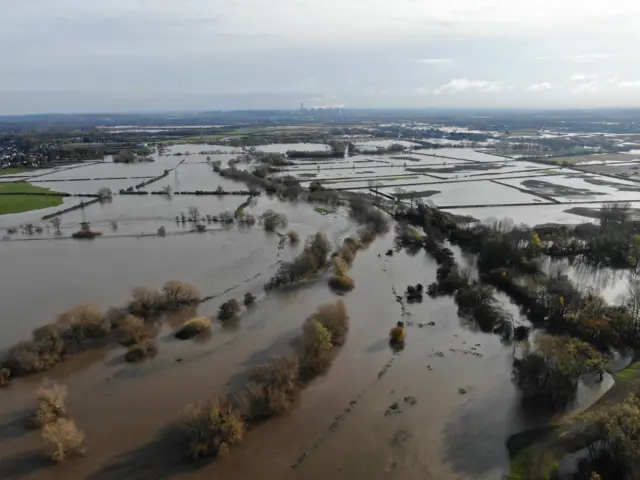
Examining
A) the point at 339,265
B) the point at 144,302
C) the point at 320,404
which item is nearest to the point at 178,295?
the point at 144,302

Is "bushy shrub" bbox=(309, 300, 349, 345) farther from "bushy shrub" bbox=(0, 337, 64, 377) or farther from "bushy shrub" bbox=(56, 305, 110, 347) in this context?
"bushy shrub" bbox=(0, 337, 64, 377)

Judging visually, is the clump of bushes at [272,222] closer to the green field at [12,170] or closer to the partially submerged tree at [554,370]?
the partially submerged tree at [554,370]

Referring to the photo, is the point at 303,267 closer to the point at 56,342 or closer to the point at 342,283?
the point at 342,283

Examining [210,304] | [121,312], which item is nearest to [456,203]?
[210,304]

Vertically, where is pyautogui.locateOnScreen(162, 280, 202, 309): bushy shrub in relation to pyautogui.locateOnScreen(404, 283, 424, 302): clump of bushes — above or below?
above

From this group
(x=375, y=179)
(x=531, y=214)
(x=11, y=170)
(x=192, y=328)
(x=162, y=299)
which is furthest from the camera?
(x=11, y=170)

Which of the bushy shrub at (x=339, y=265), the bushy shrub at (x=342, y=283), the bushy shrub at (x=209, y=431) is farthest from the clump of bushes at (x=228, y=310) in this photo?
the bushy shrub at (x=209, y=431)

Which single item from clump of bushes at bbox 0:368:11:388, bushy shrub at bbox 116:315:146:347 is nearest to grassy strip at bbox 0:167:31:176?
bushy shrub at bbox 116:315:146:347
